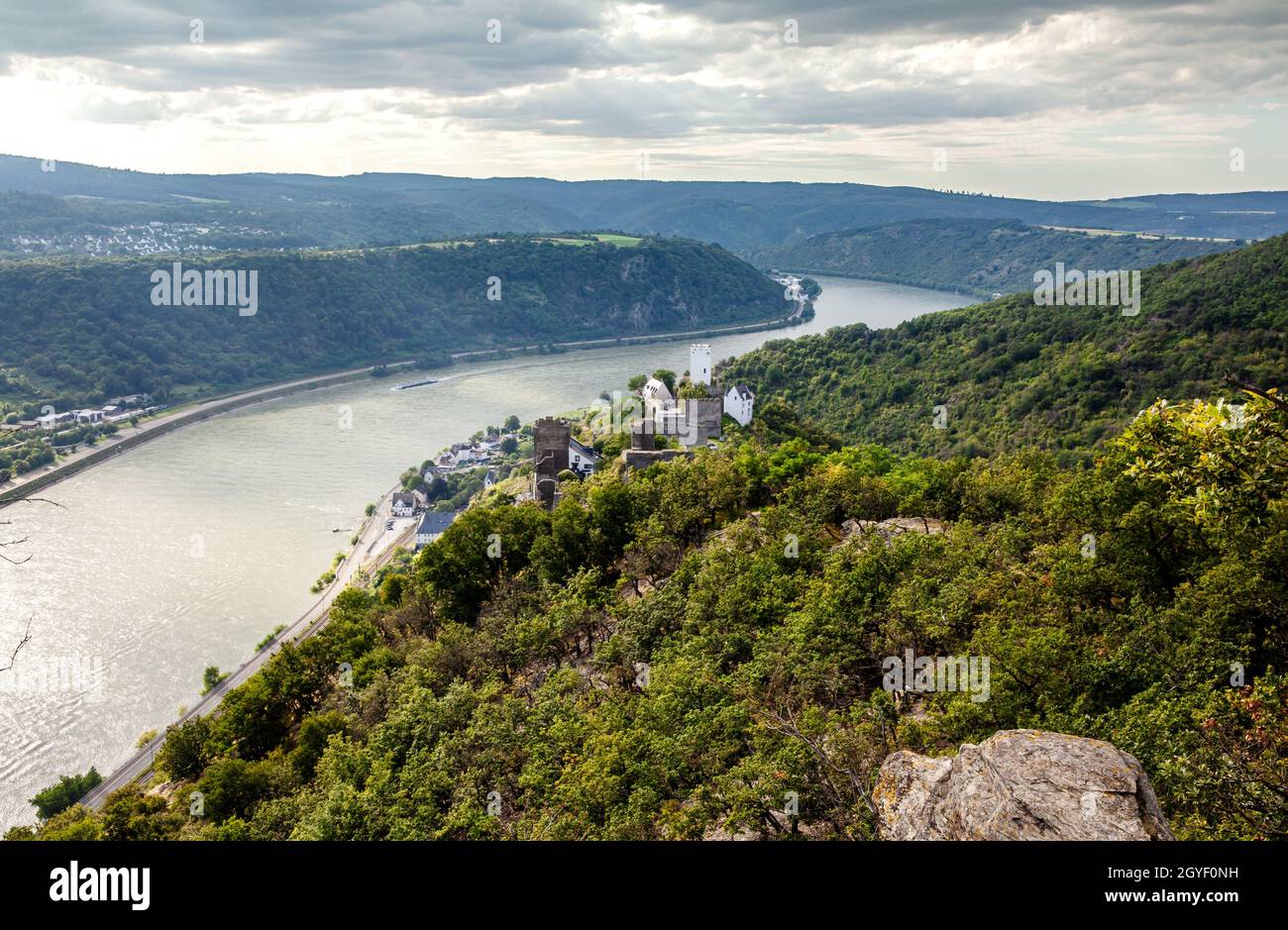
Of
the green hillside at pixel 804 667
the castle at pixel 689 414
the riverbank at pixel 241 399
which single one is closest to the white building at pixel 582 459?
the castle at pixel 689 414

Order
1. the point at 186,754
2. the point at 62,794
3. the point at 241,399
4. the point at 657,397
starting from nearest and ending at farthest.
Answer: the point at 186,754, the point at 62,794, the point at 657,397, the point at 241,399

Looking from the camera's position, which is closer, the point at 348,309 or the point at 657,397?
the point at 657,397

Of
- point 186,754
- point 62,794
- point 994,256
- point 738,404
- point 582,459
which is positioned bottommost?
point 62,794

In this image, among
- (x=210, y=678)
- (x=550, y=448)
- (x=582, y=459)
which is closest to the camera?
(x=210, y=678)

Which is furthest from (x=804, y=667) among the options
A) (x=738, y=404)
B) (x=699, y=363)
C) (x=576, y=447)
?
(x=699, y=363)

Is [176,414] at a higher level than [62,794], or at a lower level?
higher

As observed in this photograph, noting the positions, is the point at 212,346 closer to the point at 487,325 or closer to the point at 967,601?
the point at 487,325

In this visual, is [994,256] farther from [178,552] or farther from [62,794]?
[62,794]

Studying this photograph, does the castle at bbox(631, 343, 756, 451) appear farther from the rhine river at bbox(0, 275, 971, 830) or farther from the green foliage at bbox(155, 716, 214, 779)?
the rhine river at bbox(0, 275, 971, 830)

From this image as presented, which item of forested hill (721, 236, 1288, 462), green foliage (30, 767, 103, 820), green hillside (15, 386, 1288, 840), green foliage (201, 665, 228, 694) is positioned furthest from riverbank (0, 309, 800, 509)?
forested hill (721, 236, 1288, 462)
